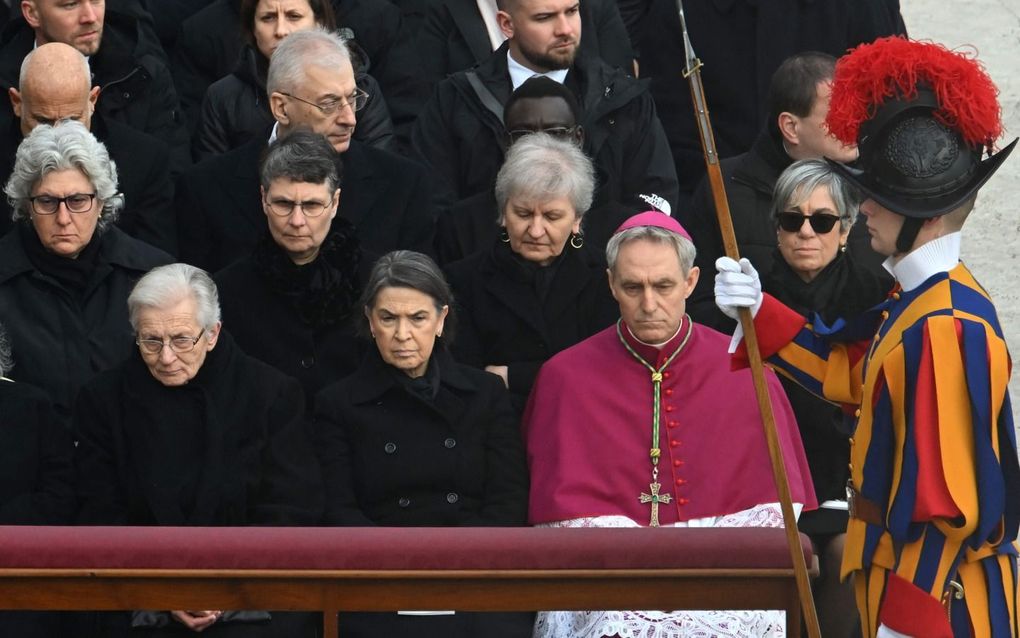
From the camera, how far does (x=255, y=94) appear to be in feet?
23.1

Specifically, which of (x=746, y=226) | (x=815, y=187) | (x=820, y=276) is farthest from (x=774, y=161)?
(x=820, y=276)

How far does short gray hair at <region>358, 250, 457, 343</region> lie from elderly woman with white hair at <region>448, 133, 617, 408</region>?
0.33m

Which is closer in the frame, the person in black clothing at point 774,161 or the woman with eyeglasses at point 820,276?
the woman with eyeglasses at point 820,276

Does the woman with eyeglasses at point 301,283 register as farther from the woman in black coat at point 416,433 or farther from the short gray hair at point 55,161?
the short gray hair at point 55,161

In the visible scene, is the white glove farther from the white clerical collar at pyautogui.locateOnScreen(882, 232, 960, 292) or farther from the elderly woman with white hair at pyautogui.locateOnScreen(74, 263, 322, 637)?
the elderly woman with white hair at pyautogui.locateOnScreen(74, 263, 322, 637)

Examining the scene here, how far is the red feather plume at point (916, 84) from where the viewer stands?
172 inches

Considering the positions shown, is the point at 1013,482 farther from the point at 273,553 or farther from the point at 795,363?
the point at 273,553

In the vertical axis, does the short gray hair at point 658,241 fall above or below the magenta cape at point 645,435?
above

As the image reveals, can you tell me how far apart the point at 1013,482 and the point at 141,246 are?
3.16 meters

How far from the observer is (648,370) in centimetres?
581

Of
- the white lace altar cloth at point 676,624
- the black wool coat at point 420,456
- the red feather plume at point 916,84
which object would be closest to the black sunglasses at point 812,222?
the black wool coat at point 420,456

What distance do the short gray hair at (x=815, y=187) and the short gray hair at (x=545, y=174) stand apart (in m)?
0.67

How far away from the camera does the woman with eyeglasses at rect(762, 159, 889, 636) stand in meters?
6.09

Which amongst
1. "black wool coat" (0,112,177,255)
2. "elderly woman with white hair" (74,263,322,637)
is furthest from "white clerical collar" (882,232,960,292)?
"black wool coat" (0,112,177,255)
